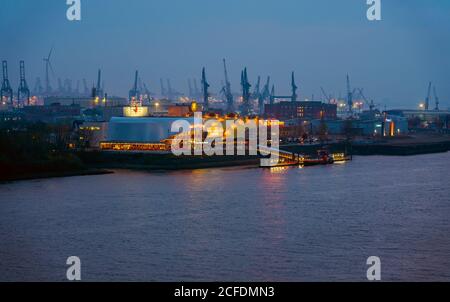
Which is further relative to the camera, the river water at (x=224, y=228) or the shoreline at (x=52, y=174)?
the shoreline at (x=52, y=174)

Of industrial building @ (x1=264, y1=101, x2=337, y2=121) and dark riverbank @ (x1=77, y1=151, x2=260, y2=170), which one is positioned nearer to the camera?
dark riverbank @ (x1=77, y1=151, x2=260, y2=170)

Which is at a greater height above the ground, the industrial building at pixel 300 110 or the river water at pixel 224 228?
the industrial building at pixel 300 110

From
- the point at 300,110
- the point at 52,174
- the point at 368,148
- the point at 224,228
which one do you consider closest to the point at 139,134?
the point at 52,174

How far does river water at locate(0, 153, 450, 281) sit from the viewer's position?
5.33 m

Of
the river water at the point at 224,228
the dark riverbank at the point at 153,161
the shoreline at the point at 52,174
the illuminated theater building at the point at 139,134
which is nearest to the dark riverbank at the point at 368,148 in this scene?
the illuminated theater building at the point at 139,134

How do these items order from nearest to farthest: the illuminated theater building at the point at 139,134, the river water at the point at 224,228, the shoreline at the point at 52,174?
1. the river water at the point at 224,228
2. the shoreline at the point at 52,174
3. the illuminated theater building at the point at 139,134

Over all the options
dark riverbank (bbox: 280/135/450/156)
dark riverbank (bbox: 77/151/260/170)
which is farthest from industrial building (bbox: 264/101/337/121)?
dark riverbank (bbox: 77/151/260/170)

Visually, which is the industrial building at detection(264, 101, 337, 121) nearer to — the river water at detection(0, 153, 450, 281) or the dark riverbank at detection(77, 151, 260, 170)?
the dark riverbank at detection(77, 151, 260, 170)

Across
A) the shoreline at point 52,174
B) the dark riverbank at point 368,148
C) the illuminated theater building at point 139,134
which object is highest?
the illuminated theater building at point 139,134

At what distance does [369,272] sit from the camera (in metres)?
5.18

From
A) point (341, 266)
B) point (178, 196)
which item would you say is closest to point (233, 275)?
point (341, 266)

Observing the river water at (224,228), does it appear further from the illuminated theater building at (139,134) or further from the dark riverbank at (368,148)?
the dark riverbank at (368,148)

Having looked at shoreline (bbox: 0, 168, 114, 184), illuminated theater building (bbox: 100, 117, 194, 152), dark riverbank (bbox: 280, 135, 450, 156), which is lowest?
dark riverbank (bbox: 280, 135, 450, 156)

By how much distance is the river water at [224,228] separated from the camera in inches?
210
